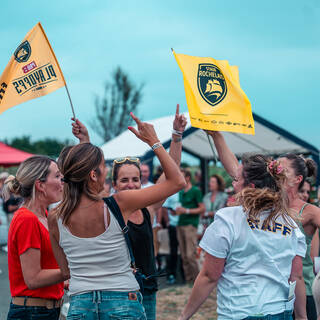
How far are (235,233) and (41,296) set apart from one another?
1232 mm

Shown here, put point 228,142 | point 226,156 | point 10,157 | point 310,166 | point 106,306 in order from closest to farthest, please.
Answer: point 106,306
point 226,156
point 310,166
point 228,142
point 10,157

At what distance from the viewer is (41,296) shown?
8.60 feet

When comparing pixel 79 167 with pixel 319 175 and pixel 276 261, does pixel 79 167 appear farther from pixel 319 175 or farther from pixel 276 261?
pixel 319 175

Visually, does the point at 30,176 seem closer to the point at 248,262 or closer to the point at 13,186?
the point at 13,186

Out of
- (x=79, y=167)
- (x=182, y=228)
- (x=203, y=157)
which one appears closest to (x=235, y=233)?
(x=79, y=167)

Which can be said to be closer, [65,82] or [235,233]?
[235,233]

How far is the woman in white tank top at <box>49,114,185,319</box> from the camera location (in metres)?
2.22

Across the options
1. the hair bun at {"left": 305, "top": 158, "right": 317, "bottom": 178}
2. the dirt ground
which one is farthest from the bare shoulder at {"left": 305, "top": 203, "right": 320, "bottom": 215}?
the dirt ground

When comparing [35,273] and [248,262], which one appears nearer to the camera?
[248,262]

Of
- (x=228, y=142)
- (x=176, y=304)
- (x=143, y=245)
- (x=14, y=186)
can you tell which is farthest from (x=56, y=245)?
(x=228, y=142)

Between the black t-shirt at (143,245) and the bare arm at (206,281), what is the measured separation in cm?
44

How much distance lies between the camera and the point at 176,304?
6.91m

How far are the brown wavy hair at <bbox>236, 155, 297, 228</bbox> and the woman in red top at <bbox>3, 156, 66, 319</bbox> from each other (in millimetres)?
1161

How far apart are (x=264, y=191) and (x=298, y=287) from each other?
0.74 m
